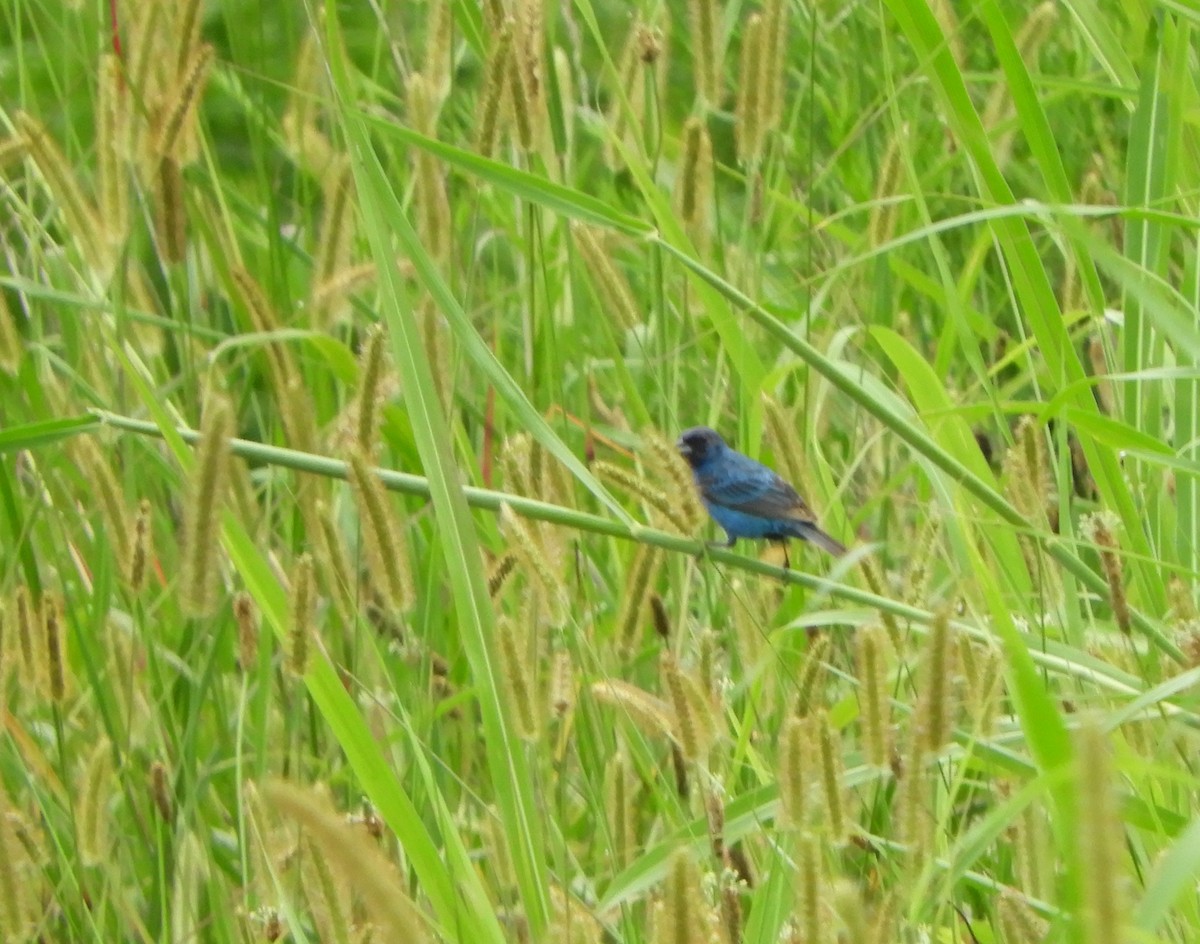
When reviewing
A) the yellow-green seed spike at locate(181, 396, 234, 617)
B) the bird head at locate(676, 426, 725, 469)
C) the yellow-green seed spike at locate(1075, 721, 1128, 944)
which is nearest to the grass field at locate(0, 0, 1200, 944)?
the yellow-green seed spike at locate(181, 396, 234, 617)

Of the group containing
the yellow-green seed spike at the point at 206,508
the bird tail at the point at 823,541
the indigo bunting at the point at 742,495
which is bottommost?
the indigo bunting at the point at 742,495

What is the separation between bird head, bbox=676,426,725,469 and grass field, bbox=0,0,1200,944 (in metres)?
0.15

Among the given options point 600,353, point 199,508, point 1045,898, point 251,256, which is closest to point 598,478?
point 199,508

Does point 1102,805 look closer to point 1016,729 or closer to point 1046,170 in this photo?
point 1016,729

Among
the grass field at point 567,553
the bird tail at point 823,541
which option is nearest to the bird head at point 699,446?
the grass field at point 567,553

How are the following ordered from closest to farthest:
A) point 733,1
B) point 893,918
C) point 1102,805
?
point 1102,805 < point 893,918 < point 733,1

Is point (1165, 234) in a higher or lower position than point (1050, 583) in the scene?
higher

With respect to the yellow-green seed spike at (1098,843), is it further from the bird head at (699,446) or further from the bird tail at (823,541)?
the bird head at (699,446)

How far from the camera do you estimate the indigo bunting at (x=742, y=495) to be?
2914 mm

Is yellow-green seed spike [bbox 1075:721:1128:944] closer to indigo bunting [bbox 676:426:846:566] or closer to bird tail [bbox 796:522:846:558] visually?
bird tail [bbox 796:522:846:558]

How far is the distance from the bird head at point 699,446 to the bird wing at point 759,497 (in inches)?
2.0

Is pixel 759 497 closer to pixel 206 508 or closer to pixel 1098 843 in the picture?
pixel 206 508

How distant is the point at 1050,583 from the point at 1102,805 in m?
1.44

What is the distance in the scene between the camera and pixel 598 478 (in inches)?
86.4
